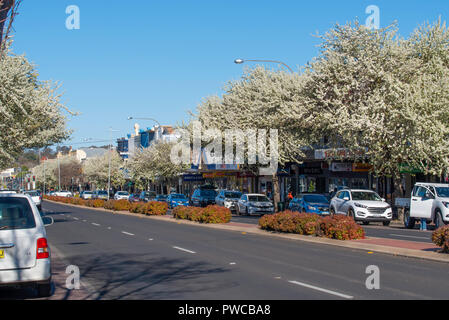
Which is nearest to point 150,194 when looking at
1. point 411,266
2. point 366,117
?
point 366,117

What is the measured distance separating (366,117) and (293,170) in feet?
86.1

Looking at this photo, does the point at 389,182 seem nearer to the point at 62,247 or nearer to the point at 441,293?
the point at 62,247

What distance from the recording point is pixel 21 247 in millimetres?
8867

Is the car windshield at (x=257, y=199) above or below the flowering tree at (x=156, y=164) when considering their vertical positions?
below

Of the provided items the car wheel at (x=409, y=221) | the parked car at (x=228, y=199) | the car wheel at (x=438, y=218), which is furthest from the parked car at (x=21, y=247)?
the parked car at (x=228, y=199)

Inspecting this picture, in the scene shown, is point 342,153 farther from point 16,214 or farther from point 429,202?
point 16,214

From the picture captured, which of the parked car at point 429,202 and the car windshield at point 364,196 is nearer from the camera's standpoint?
the parked car at point 429,202

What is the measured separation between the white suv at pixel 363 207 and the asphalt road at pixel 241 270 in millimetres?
8470

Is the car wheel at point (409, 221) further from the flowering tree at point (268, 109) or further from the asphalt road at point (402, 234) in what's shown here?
the flowering tree at point (268, 109)

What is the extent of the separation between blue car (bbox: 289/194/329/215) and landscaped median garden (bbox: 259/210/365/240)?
937 cm

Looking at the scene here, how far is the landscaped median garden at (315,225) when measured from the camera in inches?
718

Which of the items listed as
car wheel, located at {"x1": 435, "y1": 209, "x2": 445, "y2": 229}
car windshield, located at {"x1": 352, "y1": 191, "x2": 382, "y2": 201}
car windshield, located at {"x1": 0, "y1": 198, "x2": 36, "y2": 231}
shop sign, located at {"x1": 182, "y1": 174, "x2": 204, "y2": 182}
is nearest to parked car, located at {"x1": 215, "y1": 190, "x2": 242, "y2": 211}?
car windshield, located at {"x1": 352, "y1": 191, "x2": 382, "y2": 201}

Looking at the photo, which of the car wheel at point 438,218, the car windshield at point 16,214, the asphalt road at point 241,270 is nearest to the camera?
the car windshield at point 16,214

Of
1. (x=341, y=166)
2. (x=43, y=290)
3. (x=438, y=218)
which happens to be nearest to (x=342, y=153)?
(x=341, y=166)
